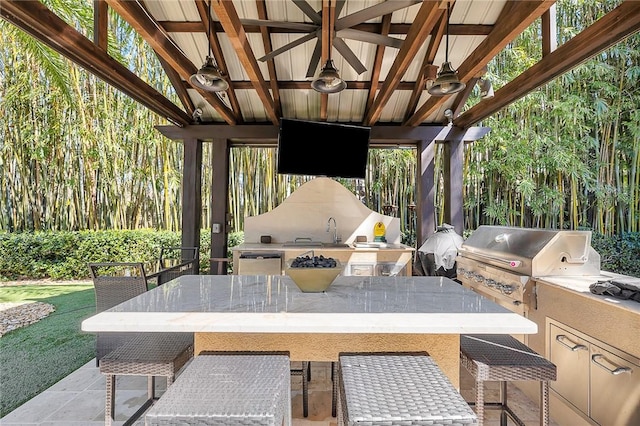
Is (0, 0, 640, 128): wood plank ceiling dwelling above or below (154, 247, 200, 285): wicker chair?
above

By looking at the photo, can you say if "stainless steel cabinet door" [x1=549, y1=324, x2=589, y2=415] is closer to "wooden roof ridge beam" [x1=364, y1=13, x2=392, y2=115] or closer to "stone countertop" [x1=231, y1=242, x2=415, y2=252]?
"stone countertop" [x1=231, y1=242, x2=415, y2=252]

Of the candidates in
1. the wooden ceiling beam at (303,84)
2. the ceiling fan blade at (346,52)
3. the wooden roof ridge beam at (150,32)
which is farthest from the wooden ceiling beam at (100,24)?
the ceiling fan blade at (346,52)

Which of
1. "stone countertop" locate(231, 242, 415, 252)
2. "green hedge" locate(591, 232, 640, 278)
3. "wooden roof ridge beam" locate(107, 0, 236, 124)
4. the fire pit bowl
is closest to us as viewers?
the fire pit bowl

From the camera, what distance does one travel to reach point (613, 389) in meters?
1.53

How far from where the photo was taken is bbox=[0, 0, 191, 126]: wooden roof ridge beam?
2031 millimetres

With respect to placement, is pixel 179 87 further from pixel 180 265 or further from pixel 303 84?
pixel 180 265

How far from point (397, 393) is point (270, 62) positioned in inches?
138

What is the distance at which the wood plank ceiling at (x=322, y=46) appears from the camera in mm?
2285

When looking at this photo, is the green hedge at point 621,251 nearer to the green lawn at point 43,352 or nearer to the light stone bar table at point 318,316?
the light stone bar table at point 318,316

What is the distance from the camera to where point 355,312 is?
128 centimetres

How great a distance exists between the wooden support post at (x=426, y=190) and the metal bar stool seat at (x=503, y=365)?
126 inches

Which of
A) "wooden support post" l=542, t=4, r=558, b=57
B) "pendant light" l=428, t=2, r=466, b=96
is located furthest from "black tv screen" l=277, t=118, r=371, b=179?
"wooden support post" l=542, t=4, r=558, b=57

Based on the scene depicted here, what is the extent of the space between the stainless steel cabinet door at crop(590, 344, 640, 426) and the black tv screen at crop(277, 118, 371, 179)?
321 cm

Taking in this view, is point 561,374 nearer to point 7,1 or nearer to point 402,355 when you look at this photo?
point 402,355
